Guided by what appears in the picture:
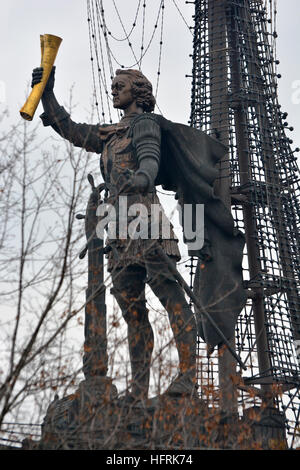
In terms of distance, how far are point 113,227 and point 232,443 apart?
261 cm

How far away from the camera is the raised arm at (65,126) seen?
11.2m

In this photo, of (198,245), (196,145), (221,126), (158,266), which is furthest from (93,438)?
(221,126)

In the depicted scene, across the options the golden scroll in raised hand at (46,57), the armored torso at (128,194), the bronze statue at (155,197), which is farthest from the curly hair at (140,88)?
the golden scroll in raised hand at (46,57)

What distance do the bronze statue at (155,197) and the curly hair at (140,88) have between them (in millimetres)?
12

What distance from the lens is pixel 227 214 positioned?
36.3 ft

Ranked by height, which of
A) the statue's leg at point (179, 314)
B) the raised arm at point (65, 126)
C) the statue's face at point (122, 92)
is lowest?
the statue's leg at point (179, 314)

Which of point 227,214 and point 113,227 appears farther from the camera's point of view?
point 227,214

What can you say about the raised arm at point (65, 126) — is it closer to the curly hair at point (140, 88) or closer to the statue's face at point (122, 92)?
the statue's face at point (122, 92)

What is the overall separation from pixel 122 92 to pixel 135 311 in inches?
105

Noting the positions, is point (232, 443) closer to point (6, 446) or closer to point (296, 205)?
point (6, 446)

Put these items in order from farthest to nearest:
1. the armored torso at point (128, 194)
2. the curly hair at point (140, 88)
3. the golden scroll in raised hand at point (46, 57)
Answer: the curly hair at point (140, 88) → the golden scroll in raised hand at point (46, 57) → the armored torso at point (128, 194)

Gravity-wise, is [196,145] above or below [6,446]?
above

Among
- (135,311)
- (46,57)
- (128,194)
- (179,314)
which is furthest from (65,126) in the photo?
(179,314)

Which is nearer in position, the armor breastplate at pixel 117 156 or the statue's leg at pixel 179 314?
the statue's leg at pixel 179 314
